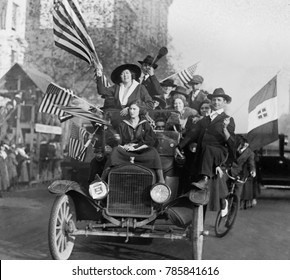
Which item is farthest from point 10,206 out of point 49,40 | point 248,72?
point 248,72

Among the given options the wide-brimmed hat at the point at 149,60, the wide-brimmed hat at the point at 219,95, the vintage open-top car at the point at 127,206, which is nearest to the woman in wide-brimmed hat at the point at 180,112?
the wide-brimmed hat at the point at 219,95

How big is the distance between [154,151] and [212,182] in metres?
0.73

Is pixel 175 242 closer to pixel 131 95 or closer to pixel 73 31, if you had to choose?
pixel 131 95

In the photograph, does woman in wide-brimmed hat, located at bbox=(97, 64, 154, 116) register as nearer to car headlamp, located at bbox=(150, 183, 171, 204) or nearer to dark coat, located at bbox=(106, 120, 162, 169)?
dark coat, located at bbox=(106, 120, 162, 169)

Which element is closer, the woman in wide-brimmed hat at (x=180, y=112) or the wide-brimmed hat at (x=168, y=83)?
the woman in wide-brimmed hat at (x=180, y=112)

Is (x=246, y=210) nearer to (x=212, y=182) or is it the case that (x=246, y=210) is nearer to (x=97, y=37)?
(x=212, y=182)

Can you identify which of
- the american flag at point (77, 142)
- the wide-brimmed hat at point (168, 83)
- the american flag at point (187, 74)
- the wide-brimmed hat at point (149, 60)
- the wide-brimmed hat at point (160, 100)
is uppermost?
the wide-brimmed hat at point (149, 60)

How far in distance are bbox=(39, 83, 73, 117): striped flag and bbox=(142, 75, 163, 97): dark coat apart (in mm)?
895

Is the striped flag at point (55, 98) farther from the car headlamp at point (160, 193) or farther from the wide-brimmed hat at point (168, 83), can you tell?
the car headlamp at point (160, 193)

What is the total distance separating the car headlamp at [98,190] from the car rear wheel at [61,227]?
0.77 feet

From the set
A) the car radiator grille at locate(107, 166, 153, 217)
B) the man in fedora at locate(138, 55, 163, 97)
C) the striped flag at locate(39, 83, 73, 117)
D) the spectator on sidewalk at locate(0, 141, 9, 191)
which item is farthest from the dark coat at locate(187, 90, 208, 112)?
the spectator on sidewalk at locate(0, 141, 9, 191)

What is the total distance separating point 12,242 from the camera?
12.9 feet

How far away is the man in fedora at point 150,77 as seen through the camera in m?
Result: 4.69
